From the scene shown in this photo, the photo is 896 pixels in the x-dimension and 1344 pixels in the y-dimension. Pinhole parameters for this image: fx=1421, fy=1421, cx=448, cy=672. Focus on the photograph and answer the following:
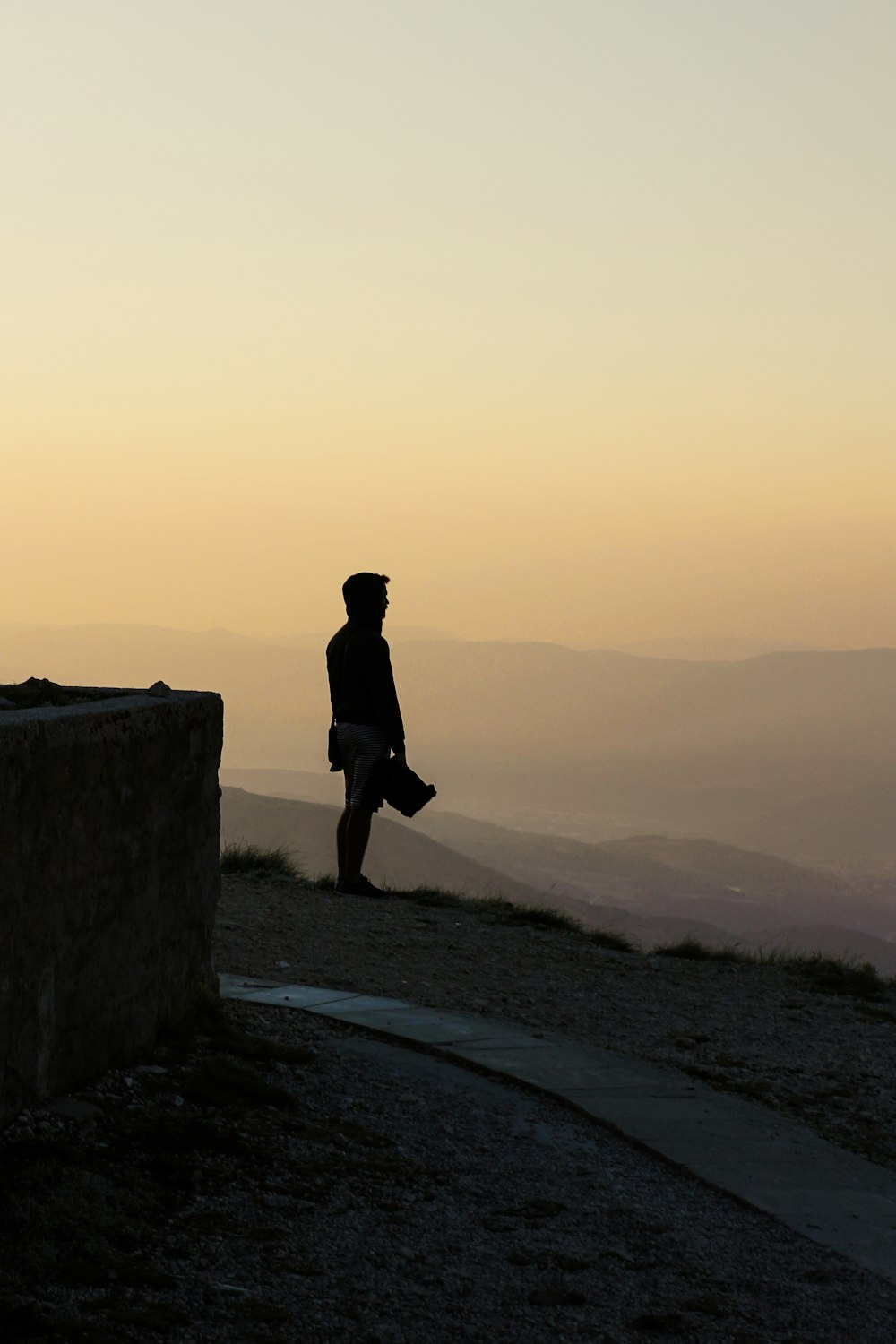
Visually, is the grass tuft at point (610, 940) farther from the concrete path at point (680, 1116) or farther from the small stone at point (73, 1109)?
the small stone at point (73, 1109)

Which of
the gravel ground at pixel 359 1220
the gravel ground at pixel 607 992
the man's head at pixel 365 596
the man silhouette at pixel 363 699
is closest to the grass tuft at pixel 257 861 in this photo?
the gravel ground at pixel 607 992

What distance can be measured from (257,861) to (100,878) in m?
6.50

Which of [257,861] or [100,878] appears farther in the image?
[257,861]

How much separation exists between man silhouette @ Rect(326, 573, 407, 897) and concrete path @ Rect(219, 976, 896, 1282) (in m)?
2.69

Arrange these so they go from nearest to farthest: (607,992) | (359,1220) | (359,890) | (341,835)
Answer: (359,1220) < (607,992) < (341,835) < (359,890)

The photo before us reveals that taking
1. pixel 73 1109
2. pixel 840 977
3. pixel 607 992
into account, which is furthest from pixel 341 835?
pixel 73 1109

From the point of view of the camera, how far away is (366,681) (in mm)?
9734

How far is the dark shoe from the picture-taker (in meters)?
10.3

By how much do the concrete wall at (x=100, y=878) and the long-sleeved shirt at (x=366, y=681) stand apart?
3.89 meters

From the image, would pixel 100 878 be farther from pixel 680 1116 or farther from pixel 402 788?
pixel 402 788

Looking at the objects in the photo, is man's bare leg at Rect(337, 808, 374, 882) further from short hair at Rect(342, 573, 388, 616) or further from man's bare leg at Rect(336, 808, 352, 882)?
short hair at Rect(342, 573, 388, 616)

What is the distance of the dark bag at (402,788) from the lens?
9547 millimetres

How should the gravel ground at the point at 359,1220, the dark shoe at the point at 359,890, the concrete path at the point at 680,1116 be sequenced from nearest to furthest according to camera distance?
the gravel ground at the point at 359,1220
the concrete path at the point at 680,1116
the dark shoe at the point at 359,890

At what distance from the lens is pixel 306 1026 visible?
6.30 metres
